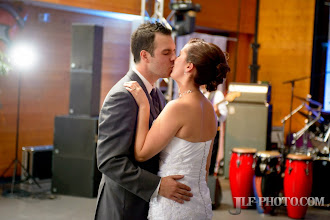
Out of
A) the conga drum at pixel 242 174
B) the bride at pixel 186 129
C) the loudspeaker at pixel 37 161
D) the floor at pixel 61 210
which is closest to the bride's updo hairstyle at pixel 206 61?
the bride at pixel 186 129

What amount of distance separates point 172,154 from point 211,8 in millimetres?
7759

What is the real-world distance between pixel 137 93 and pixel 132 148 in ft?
0.83

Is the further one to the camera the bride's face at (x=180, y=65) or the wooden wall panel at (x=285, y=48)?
the wooden wall panel at (x=285, y=48)

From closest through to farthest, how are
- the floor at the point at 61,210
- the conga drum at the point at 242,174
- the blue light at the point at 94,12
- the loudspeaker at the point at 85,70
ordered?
the floor at the point at 61,210, the conga drum at the point at 242,174, the loudspeaker at the point at 85,70, the blue light at the point at 94,12

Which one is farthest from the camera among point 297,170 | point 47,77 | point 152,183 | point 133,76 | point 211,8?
point 211,8

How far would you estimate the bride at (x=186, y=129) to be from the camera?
2.17m

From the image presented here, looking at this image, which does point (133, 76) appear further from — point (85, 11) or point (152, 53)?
point (85, 11)

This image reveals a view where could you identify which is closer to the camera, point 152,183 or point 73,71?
point 152,183

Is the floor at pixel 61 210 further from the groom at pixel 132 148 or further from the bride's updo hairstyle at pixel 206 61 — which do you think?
the bride's updo hairstyle at pixel 206 61

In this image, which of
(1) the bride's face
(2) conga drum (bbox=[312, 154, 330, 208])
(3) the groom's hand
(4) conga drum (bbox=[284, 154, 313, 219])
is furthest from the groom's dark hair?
(2) conga drum (bbox=[312, 154, 330, 208])

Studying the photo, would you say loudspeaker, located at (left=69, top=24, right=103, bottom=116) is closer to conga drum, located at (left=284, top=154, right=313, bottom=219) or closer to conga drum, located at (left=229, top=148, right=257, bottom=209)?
conga drum, located at (left=229, top=148, right=257, bottom=209)

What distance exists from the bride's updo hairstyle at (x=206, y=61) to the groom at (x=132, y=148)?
140mm

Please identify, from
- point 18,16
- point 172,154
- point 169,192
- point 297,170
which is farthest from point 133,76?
point 18,16

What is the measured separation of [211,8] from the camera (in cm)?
961
